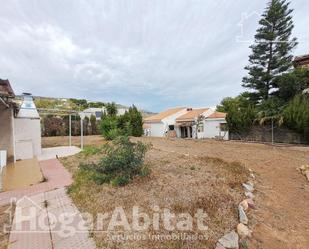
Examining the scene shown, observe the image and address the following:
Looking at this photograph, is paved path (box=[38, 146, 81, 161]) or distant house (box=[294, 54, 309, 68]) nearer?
paved path (box=[38, 146, 81, 161])

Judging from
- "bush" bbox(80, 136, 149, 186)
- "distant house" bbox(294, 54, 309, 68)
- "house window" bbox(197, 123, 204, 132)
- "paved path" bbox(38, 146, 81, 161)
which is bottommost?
"paved path" bbox(38, 146, 81, 161)

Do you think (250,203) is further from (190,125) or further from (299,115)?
(190,125)

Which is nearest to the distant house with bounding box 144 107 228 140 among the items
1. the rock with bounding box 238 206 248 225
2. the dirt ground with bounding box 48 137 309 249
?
the dirt ground with bounding box 48 137 309 249

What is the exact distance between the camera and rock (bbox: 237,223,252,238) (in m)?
3.01

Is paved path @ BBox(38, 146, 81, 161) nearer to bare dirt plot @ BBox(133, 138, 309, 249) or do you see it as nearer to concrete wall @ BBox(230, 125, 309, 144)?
bare dirt plot @ BBox(133, 138, 309, 249)

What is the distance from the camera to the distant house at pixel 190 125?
23.6 m

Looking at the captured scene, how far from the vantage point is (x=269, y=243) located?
9.64 feet

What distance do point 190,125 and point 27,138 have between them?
66.7 feet

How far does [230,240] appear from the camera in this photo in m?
2.78

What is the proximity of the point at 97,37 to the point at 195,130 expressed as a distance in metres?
17.8

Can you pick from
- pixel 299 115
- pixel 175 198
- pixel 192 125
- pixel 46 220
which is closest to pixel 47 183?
pixel 46 220

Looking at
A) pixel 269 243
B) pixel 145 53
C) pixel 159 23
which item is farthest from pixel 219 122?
Result: pixel 269 243

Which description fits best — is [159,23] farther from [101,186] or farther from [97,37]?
[101,186]

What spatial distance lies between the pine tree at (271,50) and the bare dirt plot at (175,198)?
17697 mm
